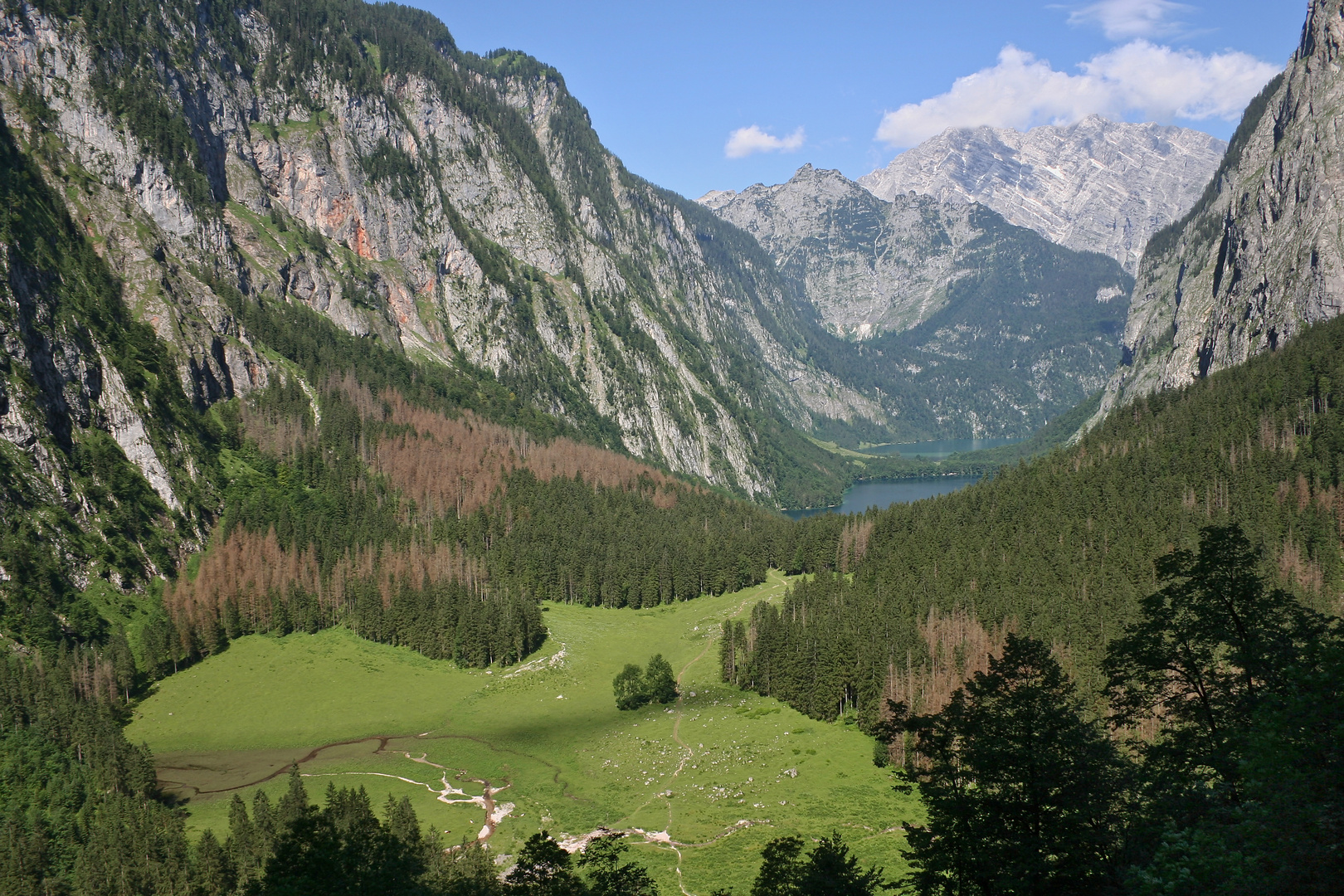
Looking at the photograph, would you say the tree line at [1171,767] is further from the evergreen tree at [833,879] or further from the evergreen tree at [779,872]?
the evergreen tree at [779,872]

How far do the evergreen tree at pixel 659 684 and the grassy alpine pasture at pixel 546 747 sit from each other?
454cm

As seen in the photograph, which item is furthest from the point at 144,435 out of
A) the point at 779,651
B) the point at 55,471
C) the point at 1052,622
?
the point at 1052,622

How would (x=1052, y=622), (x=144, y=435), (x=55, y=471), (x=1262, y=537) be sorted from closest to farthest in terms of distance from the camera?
(x=1052, y=622) < (x=1262, y=537) < (x=55, y=471) < (x=144, y=435)

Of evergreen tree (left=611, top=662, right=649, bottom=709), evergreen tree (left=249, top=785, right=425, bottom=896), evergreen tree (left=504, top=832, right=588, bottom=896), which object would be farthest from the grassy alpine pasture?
evergreen tree (left=504, top=832, right=588, bottom=896)

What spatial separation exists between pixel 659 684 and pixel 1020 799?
352 feet

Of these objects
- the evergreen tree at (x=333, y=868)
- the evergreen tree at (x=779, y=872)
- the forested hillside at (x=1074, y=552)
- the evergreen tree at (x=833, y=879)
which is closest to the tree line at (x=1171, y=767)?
the evergreen tree at (x=833, y=879)

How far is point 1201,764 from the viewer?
34125mm

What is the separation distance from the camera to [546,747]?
396ft

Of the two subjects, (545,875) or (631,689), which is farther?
(631,689)

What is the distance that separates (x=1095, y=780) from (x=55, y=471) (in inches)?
7614

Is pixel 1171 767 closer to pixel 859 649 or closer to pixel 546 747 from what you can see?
pixel 859 649

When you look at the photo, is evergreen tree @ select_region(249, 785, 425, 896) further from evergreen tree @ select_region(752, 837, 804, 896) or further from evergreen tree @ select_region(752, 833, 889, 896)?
evergreen tree @ select_region(752, 833, 889, 896)

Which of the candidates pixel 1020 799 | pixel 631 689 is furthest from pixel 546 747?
pixel 1020 799

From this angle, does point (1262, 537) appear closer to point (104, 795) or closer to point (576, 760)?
point (576, 760)
